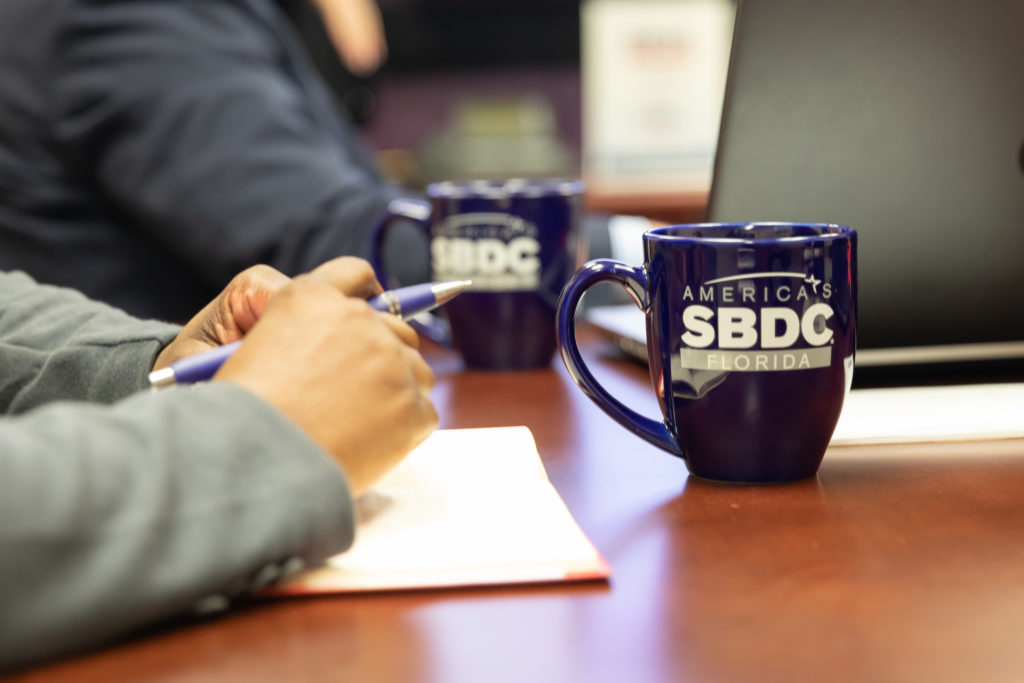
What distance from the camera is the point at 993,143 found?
68 centimetres

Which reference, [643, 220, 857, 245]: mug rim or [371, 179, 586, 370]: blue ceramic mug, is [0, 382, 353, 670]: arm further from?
[371, 179, 586, 370]: blue ceramic mug

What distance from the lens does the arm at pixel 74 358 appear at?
59 cm

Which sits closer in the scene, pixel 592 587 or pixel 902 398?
pixel 592 587

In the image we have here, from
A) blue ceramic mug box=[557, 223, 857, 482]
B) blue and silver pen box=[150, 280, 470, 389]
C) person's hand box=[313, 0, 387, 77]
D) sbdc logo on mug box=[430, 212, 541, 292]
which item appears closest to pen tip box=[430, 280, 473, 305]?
blue and silver pen box=[150, 280, 470, 389]

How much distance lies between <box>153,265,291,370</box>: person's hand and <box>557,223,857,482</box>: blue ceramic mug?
207 millimetres

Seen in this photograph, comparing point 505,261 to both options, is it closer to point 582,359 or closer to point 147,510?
point 582,359

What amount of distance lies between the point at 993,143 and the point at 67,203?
2.98ft

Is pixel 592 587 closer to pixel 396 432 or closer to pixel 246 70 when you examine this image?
pixel 396 432

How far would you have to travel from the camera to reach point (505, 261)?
809 mm

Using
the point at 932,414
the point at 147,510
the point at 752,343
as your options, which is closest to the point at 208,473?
the point at 147,510

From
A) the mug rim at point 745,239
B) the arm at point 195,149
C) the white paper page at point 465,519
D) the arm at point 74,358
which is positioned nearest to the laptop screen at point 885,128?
the mug rim at point 745,239

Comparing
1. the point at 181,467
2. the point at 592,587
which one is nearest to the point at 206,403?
the point at 181,467

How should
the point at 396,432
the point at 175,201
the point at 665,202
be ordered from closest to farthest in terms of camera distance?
the point at 396,432, the point at 175,201, the point at 665,202

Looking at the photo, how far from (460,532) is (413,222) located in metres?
0.47
